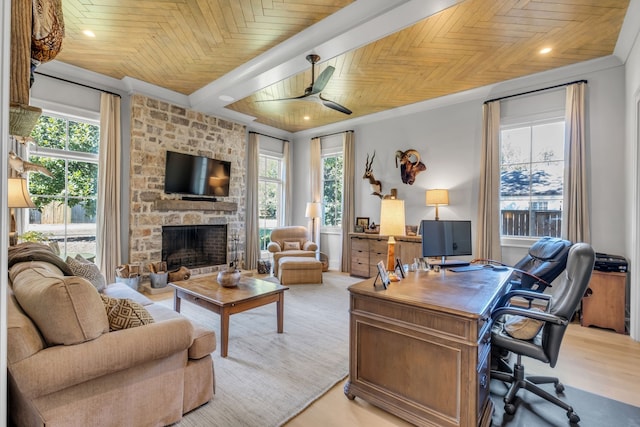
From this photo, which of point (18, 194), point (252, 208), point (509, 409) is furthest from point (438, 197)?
point (18, 194)

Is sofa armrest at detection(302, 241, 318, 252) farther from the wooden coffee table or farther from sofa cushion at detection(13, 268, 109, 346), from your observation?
sofa cushion at detection(13, 268, 109, 346)

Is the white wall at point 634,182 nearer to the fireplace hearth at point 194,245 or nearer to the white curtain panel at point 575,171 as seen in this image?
the white curtain panel at point 575,171

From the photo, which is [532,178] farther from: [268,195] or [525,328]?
[268,195]

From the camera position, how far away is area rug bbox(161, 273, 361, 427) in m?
1.91

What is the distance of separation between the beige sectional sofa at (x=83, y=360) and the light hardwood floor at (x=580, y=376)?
81 cm

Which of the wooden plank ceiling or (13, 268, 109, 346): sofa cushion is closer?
(13, 268, 109, 346): sofa cushion

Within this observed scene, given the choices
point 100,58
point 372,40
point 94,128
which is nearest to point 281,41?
point 372,40

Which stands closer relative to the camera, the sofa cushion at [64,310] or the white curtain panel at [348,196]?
the sofa cushion at [64,310]

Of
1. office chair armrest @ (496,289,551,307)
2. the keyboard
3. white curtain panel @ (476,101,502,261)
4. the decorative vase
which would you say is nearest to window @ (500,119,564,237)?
white curtain panel @ (476,101,502,261)

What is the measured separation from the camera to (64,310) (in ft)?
A: 4.49

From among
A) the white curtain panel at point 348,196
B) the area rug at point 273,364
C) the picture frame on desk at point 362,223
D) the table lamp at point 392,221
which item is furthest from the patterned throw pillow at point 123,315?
the white curtain panel at point 348,196

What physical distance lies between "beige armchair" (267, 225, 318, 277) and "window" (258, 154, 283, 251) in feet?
2.54

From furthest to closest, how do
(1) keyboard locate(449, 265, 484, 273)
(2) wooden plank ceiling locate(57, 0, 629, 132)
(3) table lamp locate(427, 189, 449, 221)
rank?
(3) table lamp locate(427, 189, 449, 221)
(2) wooden plank ceiling locate(57, 0, 629, 132)
(1) keyboard locate(449, 265, 484, 273)

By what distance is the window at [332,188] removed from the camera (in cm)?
668
